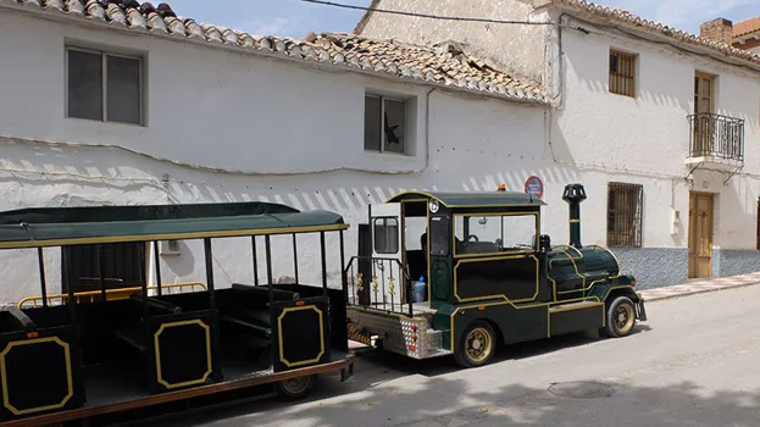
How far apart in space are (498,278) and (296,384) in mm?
2935

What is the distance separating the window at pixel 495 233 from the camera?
7.93 meters

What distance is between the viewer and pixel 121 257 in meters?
8.75

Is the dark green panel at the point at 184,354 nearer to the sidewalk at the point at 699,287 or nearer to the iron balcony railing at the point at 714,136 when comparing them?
the sidewalk at the point at 699,287

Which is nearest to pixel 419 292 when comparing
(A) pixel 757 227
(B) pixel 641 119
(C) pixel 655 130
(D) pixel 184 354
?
(D) pixel 184 354

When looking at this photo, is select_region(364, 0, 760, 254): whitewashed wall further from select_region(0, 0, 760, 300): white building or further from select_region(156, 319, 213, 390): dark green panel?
select_region(156, 319, 213, 390): dark green panel

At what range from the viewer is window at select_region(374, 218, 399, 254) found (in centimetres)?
857

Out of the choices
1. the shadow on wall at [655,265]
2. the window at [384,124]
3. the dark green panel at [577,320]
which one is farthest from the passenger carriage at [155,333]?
the shadow on wall at [655,265]

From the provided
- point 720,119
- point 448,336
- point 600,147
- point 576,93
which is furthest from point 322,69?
point 720,119

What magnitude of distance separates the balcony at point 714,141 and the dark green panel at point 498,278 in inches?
365

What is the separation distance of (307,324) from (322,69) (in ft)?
16.2

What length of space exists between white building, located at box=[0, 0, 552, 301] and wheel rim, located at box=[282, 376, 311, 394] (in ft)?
9.67

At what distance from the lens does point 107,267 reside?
28.3 ft

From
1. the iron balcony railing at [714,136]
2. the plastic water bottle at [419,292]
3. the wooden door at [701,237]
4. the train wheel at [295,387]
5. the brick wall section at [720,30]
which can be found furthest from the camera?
the brick wall section at [720,30]

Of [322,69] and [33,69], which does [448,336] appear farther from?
[33,69]
